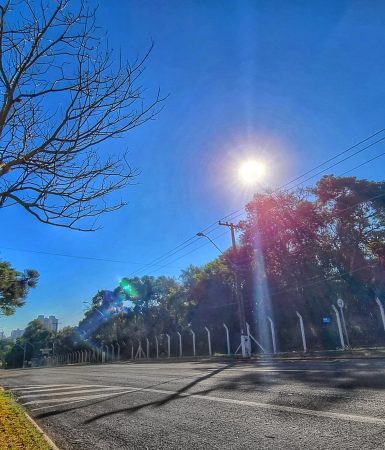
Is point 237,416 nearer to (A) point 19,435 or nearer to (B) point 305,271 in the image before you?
(A) point 19,435

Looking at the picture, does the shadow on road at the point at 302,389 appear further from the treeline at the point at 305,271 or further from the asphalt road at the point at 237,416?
the treeline at the point at 305,271

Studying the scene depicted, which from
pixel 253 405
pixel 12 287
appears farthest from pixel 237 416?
pixel 12 287

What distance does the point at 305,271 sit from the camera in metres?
Result: 32.1

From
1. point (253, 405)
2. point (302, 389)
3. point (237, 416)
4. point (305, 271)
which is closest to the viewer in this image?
point (237, 416)

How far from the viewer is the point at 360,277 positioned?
96.1 ft

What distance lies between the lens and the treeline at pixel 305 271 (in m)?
28.8

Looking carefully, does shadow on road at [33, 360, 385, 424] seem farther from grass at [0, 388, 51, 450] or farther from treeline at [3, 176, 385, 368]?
treeline at [3, 176, 385, 368]

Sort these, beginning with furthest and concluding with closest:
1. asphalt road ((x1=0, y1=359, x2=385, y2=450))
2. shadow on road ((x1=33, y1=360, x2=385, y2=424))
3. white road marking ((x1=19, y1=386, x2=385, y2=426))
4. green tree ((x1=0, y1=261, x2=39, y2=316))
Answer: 1. green tree ((x1=0, y1=261, x2=39, y2=316))
2. shadow on road ((x1=33, y1=360, x2=385, y2=424))
3. white road marking ((x1=19, y1=386, x2=385, y2=426))
4. asphalt road ((x1=0, y1=359, x2=385, y2=450))

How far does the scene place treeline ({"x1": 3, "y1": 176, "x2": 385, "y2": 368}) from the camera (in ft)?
94.4

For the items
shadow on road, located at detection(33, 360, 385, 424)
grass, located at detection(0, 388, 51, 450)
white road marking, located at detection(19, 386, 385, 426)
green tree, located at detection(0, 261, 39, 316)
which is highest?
green tree, located at detection(0, 261, 39, 316)

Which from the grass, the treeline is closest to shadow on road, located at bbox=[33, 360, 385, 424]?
the grass

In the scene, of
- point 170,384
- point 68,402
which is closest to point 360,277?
point 170,384

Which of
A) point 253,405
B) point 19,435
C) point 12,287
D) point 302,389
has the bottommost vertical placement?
point 19,435

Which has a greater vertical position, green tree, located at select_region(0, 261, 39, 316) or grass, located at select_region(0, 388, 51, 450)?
green tree, located at select_region(0, 261, 39, 316)
